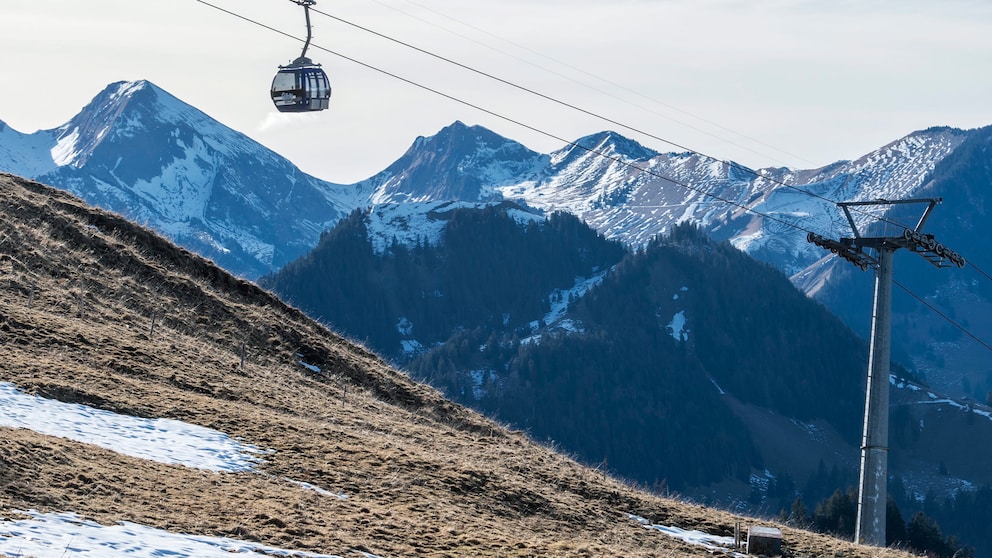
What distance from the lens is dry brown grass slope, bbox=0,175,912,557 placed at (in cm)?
2408

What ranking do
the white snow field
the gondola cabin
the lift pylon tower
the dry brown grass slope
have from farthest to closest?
the lift pylon tower → the gondola cabin → the dry brown grass slope → the white snow field

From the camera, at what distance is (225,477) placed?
2678cm

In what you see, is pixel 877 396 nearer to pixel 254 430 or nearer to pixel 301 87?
pixel 301 87

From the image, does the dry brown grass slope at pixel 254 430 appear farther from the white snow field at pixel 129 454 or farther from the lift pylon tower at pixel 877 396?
the lift pylon tower at pixel 877 396

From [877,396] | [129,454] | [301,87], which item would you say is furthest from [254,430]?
[877,396]

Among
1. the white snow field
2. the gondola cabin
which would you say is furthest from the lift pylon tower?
the gondola cabin

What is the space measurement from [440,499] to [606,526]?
14.5 feet

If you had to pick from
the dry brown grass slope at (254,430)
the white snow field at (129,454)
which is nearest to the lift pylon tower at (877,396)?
the dry brown grass slope at (254,430)

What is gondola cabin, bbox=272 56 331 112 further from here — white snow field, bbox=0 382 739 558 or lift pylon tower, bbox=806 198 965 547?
lift pylon tower, bbox=806 198 965 547

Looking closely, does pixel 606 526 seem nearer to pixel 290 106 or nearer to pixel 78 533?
pixel 78 533

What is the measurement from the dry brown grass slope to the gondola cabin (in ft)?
29.1

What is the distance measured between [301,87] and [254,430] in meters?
12.6

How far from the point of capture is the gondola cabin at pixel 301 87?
39.5m

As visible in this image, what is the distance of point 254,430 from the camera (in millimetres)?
31953
